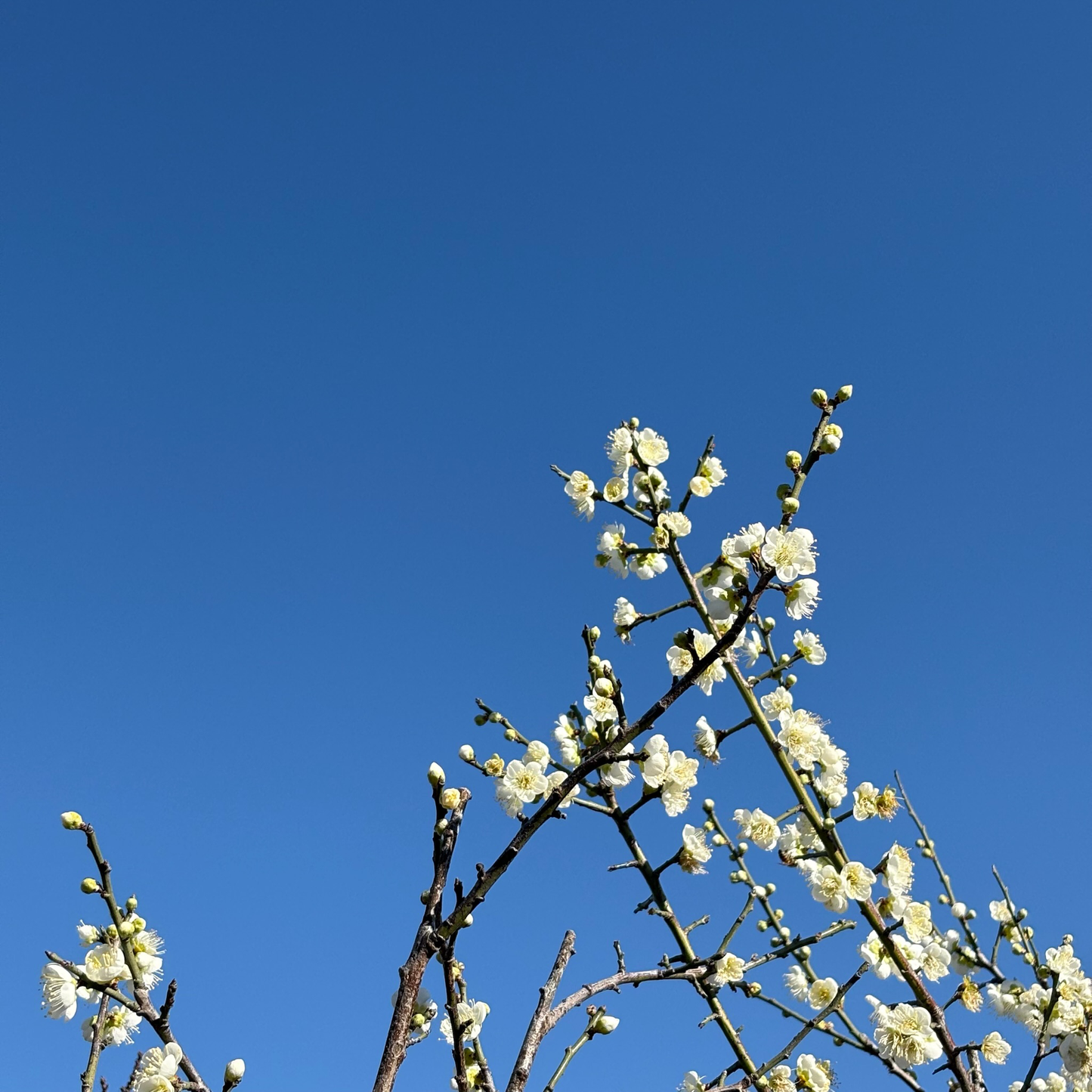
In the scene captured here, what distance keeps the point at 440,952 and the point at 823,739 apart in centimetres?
220

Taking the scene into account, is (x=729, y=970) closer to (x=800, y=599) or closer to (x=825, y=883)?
(x=825, y=883)

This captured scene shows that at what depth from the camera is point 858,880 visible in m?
3.19


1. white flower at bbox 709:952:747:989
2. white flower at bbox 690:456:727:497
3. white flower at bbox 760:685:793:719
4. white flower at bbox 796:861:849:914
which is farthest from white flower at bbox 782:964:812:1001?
white flower at bbox 690:456:727:497

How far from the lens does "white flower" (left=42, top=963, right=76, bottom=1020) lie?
2.40 metres

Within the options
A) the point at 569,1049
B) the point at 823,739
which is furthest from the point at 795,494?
the point at 569,1049

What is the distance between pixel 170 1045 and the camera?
5.68 ft

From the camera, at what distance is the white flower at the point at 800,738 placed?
3447 millimetres

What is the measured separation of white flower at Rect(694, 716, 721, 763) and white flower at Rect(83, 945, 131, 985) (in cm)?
195

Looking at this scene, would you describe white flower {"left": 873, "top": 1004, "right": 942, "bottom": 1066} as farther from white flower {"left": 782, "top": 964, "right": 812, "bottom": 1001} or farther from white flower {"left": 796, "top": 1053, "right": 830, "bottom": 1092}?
white flower {"left": 782, "top": 964, "right": 812, "bottom": 1001}

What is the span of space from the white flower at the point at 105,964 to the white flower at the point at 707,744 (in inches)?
76.9

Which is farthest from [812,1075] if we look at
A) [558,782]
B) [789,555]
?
[789,555]

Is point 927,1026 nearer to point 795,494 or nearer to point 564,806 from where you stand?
point 564,806

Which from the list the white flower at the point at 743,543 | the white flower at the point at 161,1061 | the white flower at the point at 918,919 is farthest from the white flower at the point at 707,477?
the white flower at the point at 161,1061

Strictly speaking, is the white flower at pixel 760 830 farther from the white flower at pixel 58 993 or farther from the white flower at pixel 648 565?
the white flower at pixel 58 993
